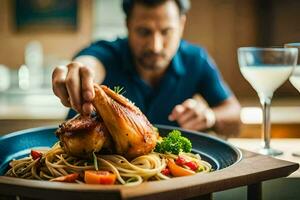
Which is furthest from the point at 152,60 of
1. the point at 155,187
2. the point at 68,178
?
the point at 155,187

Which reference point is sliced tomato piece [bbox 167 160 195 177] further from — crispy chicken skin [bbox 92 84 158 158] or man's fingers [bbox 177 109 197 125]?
man's fingers [bbox 177 109 197 125]

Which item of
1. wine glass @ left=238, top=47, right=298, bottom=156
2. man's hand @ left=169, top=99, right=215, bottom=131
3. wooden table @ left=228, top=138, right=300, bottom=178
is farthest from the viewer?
man's hand @ left=169, top=99, right=215, bottom=131

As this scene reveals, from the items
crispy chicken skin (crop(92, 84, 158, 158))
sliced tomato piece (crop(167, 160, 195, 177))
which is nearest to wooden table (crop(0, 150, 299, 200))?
sliced tomato piece (crop(167, 160, 195, 177))

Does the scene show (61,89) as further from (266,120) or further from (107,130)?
(266,120)

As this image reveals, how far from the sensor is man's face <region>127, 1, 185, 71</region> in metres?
2.57

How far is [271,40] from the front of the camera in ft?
16.5

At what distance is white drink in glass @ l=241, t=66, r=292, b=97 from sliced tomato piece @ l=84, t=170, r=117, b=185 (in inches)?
25.0

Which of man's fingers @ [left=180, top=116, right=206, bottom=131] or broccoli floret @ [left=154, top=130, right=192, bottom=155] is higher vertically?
broccoli floret @ [left=154, top=130, right=192, bottom=155]

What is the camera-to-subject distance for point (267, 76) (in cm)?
155

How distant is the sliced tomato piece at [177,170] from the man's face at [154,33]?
1332 millimetres

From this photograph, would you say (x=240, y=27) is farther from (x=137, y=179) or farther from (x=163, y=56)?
(x=137, y=179)

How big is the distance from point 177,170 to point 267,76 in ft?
1.60

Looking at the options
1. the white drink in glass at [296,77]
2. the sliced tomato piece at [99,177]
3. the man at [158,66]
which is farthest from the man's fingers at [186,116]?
the sliced tomato piece at [99,177]

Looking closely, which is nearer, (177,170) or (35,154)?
(177,170)
